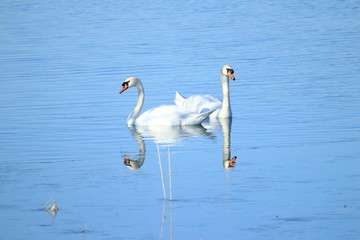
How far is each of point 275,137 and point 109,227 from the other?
4.74 meters

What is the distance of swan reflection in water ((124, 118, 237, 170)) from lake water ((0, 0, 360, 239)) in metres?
0.04

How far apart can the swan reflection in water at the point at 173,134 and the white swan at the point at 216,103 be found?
0.66 ft

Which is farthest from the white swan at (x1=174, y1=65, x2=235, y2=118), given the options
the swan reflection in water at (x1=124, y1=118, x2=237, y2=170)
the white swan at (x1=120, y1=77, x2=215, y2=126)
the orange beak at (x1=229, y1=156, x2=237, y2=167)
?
the orange beak at (x1=229, y1=156, x2=237, y2=167)

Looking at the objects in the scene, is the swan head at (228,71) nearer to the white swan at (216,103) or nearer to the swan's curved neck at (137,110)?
the white swan at (216,103)

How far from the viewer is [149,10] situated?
123 feet

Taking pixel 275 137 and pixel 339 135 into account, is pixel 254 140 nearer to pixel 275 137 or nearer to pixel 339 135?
pixel 275 137

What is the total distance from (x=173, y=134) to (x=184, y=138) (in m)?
0.46

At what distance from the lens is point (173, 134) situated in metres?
12.5

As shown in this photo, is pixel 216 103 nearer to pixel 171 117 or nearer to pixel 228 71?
pixel 228 71

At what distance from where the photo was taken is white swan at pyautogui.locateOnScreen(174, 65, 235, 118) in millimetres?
13879

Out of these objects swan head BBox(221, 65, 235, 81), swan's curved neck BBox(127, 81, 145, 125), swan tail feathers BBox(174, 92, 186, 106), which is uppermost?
swan head BBox(221, 65, 235, 81)

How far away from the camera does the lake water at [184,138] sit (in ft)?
24.6

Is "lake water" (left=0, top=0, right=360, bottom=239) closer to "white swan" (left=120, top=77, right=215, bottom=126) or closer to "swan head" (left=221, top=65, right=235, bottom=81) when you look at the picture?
"white swan" (left=120, top=77, right=215, bottom=126)

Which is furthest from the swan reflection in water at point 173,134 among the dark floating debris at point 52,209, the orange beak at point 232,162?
the dark floating debris at point 52,209
